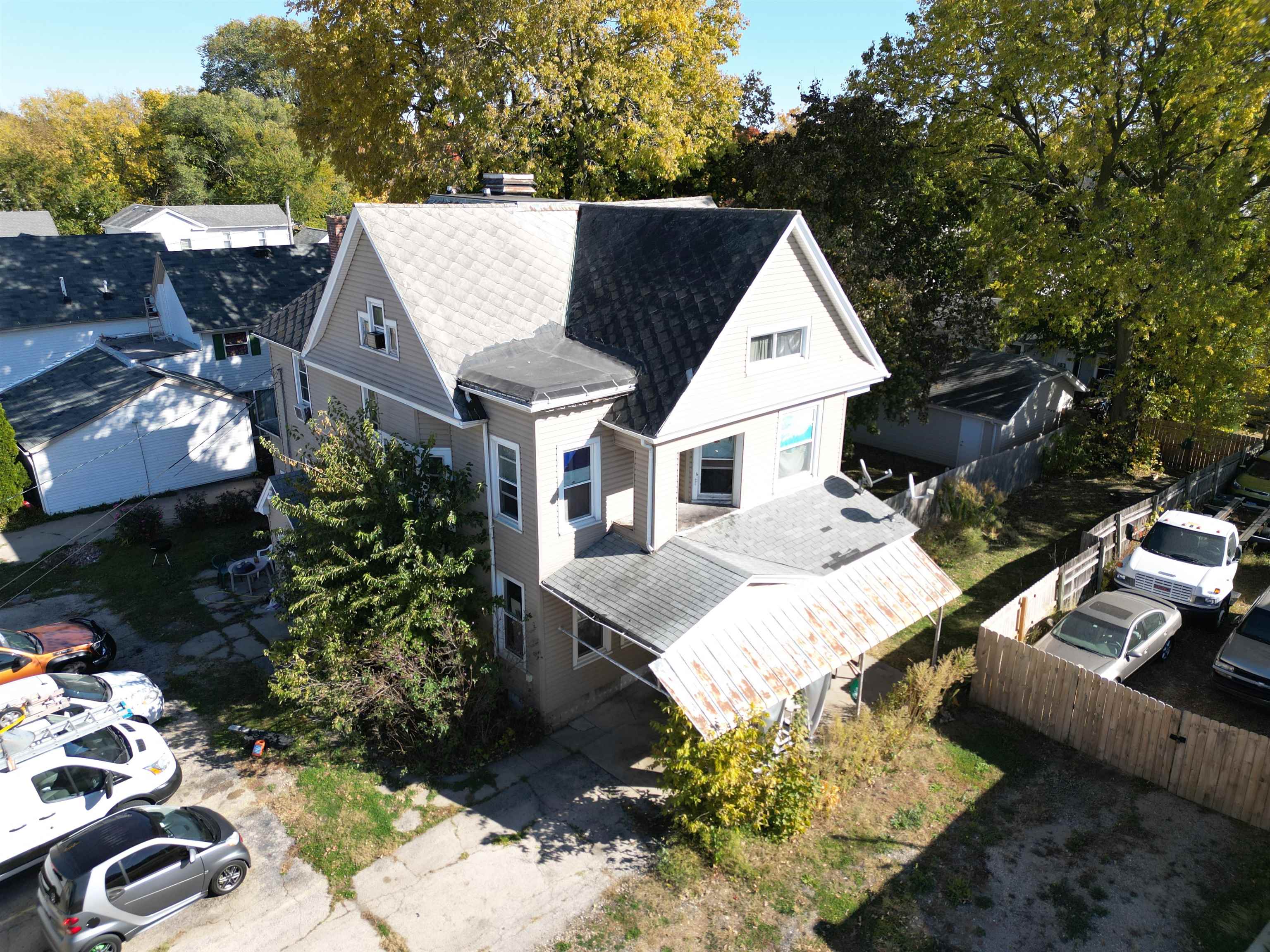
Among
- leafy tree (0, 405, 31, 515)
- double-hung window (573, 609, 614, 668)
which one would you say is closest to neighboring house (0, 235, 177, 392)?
leafy tree (0, 405, 31, 515)

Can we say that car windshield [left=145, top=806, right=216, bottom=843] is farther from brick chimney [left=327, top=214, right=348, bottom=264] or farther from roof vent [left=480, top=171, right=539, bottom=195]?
roof vent [left=480, top=171, right=539, bottom=195]

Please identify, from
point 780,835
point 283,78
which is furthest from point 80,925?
point 283,78

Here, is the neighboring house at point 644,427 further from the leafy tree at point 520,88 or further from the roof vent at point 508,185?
the leafy tree at point 520,88

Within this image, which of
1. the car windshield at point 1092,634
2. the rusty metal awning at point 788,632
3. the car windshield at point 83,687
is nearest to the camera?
the rusty metal awning at point 788,632

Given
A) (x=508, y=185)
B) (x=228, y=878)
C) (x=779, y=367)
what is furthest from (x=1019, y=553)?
(x=228, y=878)

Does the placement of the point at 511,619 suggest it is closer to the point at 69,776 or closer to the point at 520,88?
the point at 69,776

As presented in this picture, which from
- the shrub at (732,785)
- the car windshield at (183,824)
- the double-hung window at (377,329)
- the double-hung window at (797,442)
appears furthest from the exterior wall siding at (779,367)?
the car windshield at (183,824)
